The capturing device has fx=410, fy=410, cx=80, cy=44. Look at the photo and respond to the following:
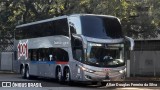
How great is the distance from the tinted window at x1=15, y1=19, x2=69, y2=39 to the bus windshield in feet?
8.04

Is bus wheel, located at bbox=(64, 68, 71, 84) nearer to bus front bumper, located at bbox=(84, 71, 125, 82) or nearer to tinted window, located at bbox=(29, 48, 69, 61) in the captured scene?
tinted window, located at bbox=(29, 48, 69, 61)

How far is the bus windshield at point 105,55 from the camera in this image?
70.2ft

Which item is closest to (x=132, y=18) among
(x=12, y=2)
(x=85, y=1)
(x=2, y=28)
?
(x=85, y=1)

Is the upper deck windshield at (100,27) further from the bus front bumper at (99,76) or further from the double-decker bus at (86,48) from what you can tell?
the bus front bumper at (99,76)

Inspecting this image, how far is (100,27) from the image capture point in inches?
866

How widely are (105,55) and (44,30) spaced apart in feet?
21.4

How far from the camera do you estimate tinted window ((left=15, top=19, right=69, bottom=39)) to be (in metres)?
24.0

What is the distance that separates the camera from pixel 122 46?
72.4 feet

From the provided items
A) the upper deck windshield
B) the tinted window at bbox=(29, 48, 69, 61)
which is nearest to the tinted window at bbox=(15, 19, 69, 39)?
the tinted window at bbox=(29, 48, 69, 61)

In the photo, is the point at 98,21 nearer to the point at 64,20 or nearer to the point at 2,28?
the point at 64,20

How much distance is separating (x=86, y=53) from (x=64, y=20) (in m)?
3.37

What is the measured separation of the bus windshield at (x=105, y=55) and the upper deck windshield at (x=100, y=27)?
0.55 metres

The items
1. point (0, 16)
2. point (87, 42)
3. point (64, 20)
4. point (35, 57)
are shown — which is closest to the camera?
point (87, 42)

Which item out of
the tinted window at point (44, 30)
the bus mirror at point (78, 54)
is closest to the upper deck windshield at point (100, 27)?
the bus mirror at point (78, 54)
